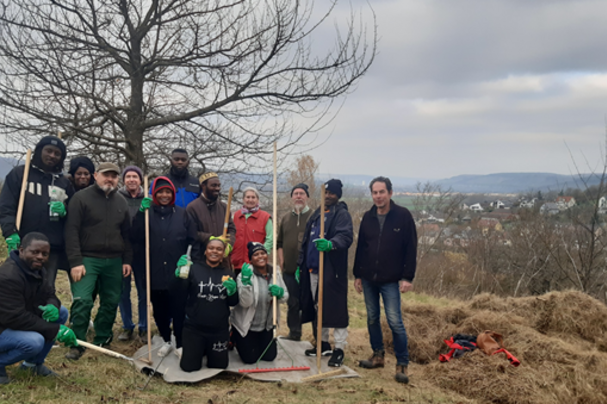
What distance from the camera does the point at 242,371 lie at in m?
4.70

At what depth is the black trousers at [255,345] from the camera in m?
4.96

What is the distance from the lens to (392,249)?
196 inches

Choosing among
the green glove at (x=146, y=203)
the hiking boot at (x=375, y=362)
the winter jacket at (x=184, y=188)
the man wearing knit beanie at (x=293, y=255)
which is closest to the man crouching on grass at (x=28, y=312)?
the green glove at (x=146, y=203)

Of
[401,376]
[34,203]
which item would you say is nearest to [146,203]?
[34,203]

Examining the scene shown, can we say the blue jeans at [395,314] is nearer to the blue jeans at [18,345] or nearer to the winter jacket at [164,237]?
the winter jacket at [164,237]

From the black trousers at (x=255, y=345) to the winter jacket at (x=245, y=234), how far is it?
37.4 inches

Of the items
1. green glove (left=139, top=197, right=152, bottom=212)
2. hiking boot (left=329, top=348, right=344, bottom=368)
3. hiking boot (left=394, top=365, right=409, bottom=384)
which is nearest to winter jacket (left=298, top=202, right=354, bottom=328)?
hiking boot (left=329, top=348, right=344, bottom=368)

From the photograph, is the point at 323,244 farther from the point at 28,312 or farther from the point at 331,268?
the point at 28,312

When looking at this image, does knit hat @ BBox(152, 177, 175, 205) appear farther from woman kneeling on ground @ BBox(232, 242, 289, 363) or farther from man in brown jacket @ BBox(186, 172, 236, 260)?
woman kneeling on ground @ BBox(232, 242, 289, 363)

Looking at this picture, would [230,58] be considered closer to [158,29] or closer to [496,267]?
[158,29]

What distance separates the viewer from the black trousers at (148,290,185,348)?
5.04 m

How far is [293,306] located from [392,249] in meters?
1.92

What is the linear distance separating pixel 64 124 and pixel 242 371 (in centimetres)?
502

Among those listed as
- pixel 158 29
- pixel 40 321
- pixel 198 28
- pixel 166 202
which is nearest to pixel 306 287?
pixel 166 202
